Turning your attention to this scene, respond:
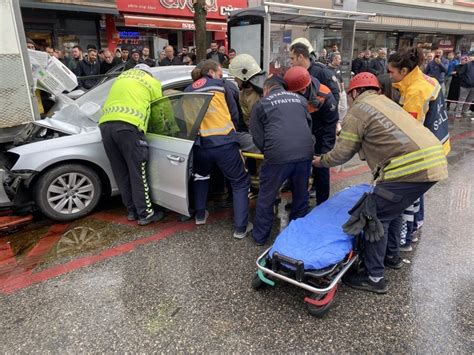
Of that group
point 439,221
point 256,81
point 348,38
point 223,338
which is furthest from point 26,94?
point 348,38

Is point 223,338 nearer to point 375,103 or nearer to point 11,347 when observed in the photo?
point 11,347

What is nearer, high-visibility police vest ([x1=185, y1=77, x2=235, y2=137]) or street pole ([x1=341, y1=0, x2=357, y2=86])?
high-visibility police vest ([x1=185, y1=77, x2=235, y2=137])

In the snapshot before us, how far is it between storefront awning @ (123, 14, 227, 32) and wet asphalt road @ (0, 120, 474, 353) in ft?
34.8

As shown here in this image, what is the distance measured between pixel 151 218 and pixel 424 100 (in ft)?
9.42

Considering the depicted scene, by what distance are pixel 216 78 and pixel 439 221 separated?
2.81 m

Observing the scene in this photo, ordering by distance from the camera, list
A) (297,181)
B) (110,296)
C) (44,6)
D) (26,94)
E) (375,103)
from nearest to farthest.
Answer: (375,103) → (110,296) → (297,181) → (26,94) → (44,6)

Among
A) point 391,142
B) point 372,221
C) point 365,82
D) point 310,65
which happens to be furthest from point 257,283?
point 310,65

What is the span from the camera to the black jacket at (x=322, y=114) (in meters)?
3.77

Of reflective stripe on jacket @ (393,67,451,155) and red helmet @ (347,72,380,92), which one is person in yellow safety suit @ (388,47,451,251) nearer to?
reflective stripe on jacket @ (393,67,451,155)

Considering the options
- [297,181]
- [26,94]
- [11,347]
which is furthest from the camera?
[26,94]

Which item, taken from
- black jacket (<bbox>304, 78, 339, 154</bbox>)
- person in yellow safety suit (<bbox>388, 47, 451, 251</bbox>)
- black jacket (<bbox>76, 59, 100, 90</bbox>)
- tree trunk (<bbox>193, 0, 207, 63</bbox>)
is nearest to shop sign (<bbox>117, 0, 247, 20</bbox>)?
black jacket (<bbox>76, 59, 100, 90</bbox>)

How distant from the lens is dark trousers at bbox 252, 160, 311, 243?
3230 mm

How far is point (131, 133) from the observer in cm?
364

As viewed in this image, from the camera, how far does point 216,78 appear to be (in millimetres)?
3771
